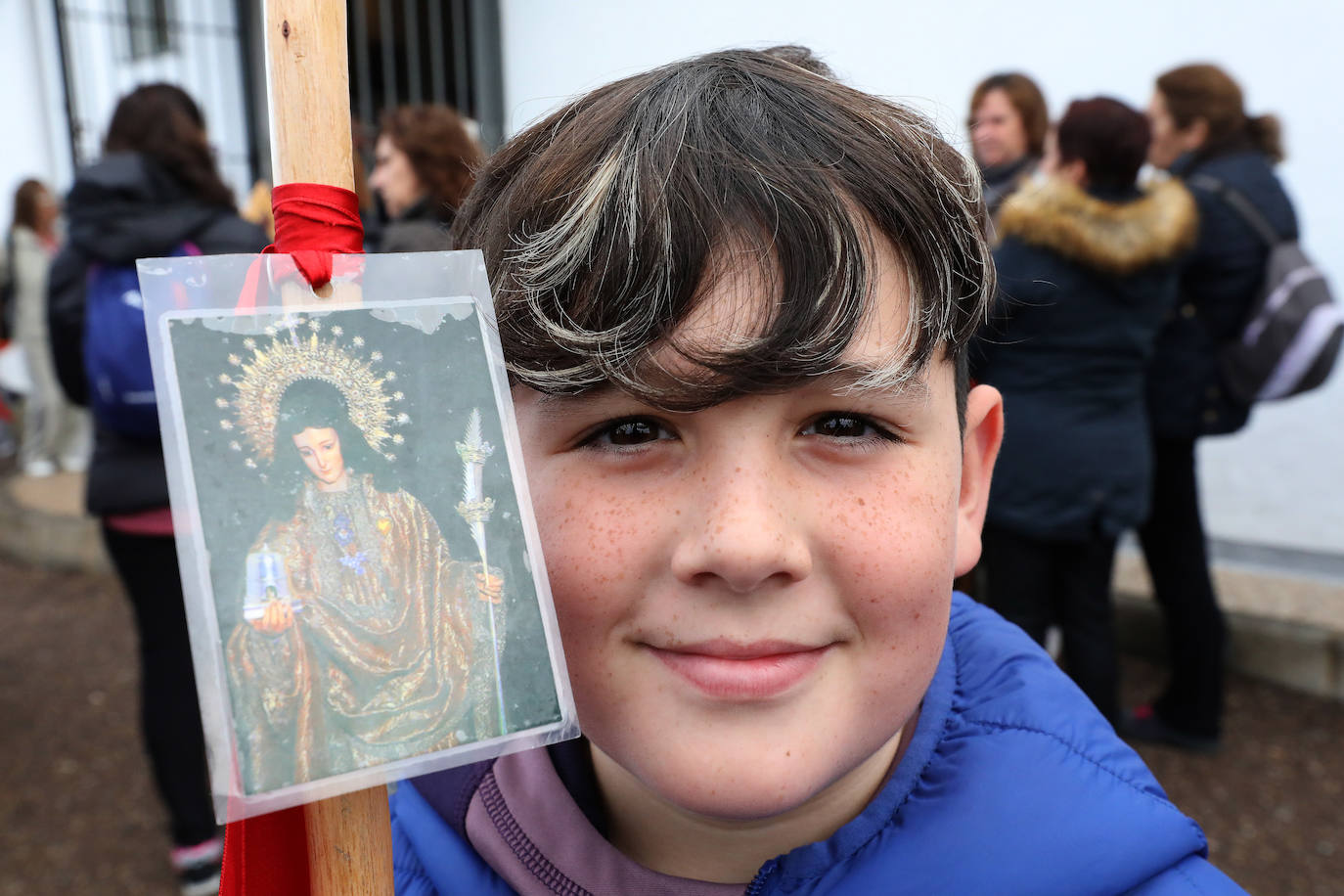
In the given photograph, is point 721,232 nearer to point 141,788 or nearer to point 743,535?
point 743,535

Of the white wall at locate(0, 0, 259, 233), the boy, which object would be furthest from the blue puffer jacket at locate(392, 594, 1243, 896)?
the white wall at locate(0, 0, 259, 233)

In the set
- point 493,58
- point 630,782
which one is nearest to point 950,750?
point 630,782

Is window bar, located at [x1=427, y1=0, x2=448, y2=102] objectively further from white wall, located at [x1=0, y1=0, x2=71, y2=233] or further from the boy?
the boy

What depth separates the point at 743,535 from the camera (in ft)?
Answer: 2.60

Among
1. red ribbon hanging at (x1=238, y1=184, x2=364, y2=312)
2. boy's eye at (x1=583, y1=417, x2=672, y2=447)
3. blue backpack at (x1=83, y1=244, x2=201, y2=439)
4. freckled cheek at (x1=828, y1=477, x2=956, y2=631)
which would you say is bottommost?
blue backpack at (x1=83, y1=244, x2=201, y2=439)

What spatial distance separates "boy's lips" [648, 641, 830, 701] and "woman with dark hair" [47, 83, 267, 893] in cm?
207

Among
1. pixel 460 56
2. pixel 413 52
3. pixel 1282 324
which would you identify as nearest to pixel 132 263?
pixel 1282 324

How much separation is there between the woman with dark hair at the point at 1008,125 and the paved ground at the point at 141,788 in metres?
1.89

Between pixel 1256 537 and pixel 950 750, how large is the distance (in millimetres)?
4009

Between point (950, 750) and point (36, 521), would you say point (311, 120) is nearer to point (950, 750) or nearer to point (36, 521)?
point (950, 750)

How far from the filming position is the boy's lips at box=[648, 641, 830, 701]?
2.80ft

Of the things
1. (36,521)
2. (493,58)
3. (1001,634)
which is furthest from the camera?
(493,58)

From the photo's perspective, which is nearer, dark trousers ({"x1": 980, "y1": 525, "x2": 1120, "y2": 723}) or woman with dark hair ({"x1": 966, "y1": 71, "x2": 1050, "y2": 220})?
dark trousers ({"x1": 980, "y1": 525, "x2": 1120, "y2": 723})

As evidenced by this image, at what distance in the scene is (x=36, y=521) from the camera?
5.71 metres
